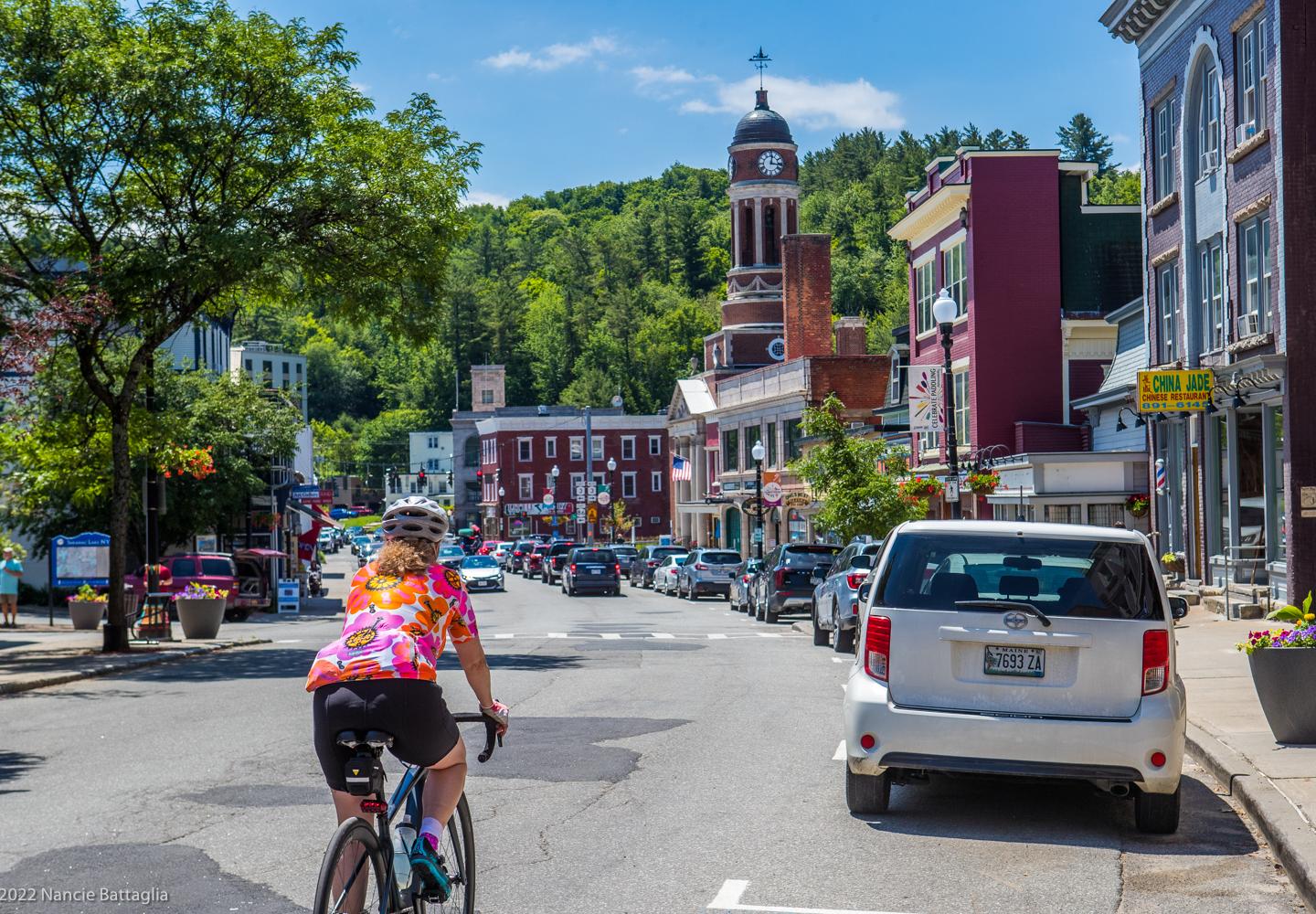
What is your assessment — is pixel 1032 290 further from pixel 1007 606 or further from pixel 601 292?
pixel 601 292

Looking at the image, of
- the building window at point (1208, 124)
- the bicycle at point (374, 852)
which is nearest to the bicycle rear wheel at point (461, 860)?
the bicycle at point (374, 852)

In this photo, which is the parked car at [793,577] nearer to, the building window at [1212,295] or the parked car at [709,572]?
the building window at [1212,295]

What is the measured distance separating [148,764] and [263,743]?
1.22 metres

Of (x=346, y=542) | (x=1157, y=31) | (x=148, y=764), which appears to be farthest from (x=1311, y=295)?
(x=346, y=542)

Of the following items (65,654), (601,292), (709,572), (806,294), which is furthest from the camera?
(601,292)

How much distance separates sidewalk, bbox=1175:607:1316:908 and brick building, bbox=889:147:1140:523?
958 inches

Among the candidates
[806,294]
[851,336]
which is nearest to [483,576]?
[851,336]

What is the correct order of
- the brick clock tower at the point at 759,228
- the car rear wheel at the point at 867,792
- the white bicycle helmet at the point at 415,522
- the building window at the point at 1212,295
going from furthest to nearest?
the brick clock tower at the point at 759,228 → the building window at the point at 1212,295 → the car rear wheel at the point at 867,792 → the white bicycle helmet at the point at 415,522

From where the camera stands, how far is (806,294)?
237 feet

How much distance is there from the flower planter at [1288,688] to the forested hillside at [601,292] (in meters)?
95.7

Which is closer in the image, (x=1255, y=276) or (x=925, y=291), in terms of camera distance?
(x=1255, y=276)

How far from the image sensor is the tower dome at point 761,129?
81000 millimetres

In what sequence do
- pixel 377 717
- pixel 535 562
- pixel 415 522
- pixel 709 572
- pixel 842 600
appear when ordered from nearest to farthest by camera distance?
pixel 377 717 → pixel 415 522 → pixel 842 600 → pixel 709 572 → pixel 535 562

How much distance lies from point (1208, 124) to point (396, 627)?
2480 cm
